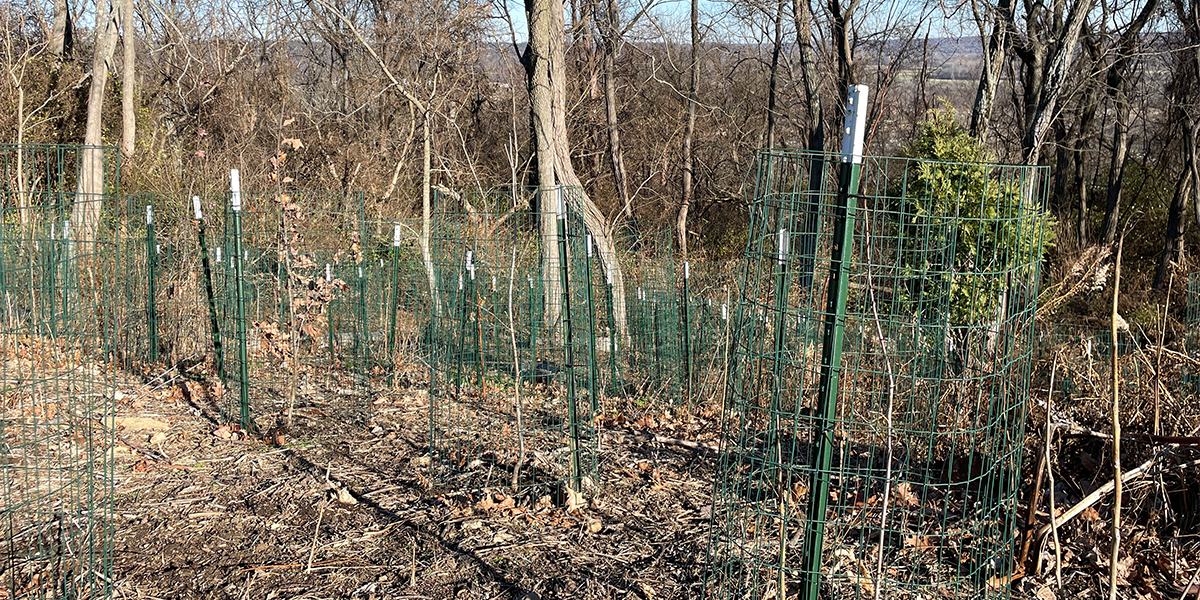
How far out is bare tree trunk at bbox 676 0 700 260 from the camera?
16156 millimetres

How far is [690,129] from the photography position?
16.8m

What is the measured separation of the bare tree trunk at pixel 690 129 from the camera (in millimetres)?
16156

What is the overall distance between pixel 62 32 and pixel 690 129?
11.2m

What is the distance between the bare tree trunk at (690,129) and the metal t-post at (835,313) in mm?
12665

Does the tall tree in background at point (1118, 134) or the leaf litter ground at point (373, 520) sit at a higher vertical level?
the tall tree in background at point (1118, 134)

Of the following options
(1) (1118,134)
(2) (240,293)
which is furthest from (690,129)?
(2) (240,293)

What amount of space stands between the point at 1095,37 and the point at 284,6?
15.5 m

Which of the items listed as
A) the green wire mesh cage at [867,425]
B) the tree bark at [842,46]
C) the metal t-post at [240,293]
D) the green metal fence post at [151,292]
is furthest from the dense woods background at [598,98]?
the green wire mesh cage at [867,425]

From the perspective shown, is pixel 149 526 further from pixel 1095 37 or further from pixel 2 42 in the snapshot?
pixel 1095 37

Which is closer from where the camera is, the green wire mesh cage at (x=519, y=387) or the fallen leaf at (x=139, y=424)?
the green wire mesh cage at (x=519, y=387)

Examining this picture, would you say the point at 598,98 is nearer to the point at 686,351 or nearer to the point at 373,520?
the point at 686,351

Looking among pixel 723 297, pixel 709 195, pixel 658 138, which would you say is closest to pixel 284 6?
pixel 658 138

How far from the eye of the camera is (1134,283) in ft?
52.9

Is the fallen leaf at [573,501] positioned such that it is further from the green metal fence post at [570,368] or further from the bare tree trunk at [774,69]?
the bare tree trunk at [774,69]
